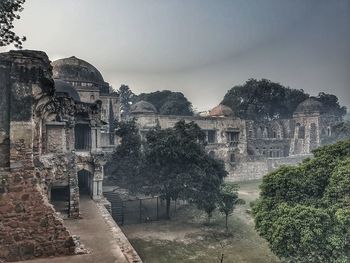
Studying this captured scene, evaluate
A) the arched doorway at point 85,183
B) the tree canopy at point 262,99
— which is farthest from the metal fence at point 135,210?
the tree canopy at point 262,99

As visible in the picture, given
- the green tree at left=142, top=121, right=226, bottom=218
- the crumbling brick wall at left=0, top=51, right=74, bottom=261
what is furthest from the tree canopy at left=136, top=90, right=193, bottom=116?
the crumbling brick wall at left=0, top=51, right=74, bottom=261

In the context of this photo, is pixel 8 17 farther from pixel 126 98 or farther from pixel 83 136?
pixel 126 98

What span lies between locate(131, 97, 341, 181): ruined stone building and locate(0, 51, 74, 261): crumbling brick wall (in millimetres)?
24528

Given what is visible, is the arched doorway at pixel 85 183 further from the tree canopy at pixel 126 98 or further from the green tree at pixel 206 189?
the tree canopy at pixel 126 98

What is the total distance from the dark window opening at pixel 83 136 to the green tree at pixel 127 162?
335 cm

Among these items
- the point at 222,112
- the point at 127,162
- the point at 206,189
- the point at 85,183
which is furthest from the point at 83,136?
the point at 222,112

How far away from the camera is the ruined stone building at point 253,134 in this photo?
34.7 meters

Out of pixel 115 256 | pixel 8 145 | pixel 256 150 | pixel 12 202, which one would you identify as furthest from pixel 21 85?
pixel 256 150

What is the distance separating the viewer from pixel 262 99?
53781 mm

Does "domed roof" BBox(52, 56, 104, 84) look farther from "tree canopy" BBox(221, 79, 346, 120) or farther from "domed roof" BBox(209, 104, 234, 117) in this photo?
"tree canopy" BBox(221, 79, 346, 120)

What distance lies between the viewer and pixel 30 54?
7.67 m

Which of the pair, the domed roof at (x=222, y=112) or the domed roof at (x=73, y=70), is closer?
the domed roof at (x=73, y=70)

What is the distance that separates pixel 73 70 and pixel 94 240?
21.1 m

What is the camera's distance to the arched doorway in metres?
18.2
